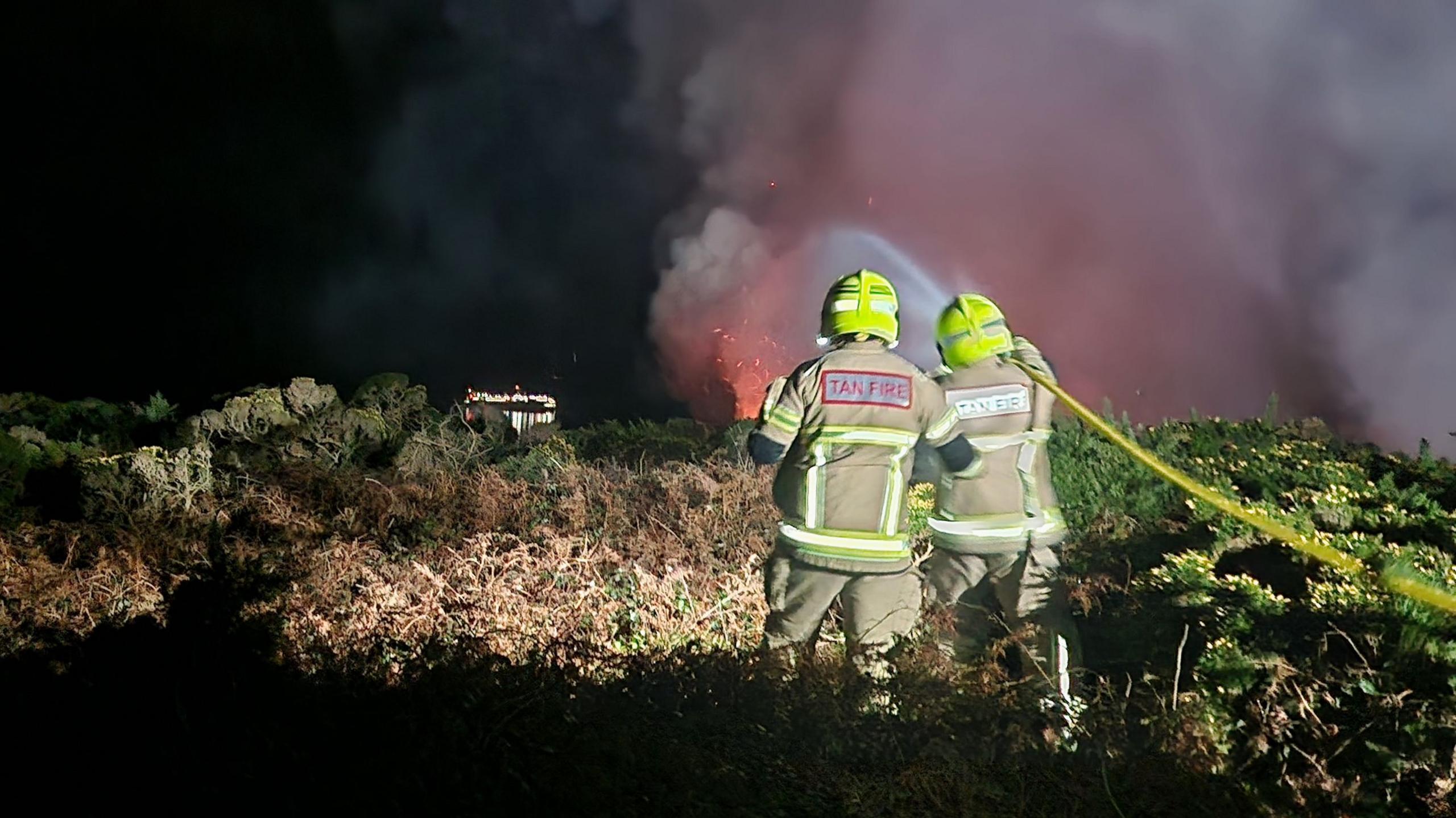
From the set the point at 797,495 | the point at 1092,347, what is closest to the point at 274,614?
the point at 797,495

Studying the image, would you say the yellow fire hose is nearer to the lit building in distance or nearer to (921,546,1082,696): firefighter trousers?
(921,546,1082,696): firefighter trousers

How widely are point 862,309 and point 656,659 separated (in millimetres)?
1973

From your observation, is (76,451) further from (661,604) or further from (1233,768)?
(1233,768)

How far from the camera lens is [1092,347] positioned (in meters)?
18.9

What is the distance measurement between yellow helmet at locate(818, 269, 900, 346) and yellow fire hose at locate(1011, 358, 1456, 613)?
40.9 inches

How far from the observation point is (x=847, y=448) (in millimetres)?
4391

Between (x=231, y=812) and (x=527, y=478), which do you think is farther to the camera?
(x=527, y=478)

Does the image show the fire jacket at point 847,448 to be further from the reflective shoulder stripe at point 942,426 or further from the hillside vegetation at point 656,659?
the hillside vegetation at point 656,659

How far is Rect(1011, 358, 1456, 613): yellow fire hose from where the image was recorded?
3.84m

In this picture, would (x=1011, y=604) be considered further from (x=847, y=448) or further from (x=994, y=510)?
(x=847, y=448)

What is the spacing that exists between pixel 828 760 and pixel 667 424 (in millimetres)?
8626

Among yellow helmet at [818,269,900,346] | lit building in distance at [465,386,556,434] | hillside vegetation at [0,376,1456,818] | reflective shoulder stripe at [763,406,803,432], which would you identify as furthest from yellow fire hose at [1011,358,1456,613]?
lit building in distance at [465,386,556,434]

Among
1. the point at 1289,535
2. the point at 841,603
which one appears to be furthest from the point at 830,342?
the point at 1289,535

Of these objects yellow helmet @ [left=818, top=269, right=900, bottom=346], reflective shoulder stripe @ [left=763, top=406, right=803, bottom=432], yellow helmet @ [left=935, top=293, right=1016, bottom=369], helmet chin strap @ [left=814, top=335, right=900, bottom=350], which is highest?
yellow helmet @ [left=935, top=293, right=1016, bottom=369]
